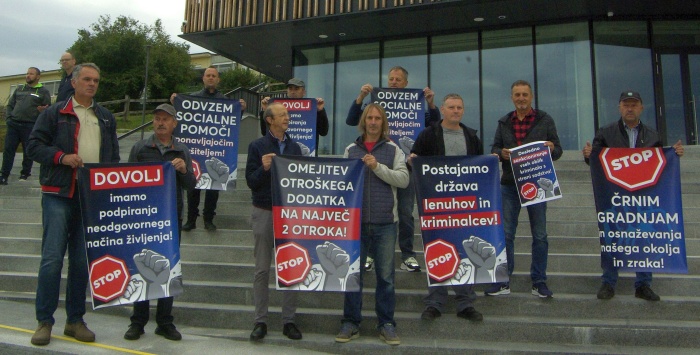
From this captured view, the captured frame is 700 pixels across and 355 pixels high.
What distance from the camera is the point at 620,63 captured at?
1263cm

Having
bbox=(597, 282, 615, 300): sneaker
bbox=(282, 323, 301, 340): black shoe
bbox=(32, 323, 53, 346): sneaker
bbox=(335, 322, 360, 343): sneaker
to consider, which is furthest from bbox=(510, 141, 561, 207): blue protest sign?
bbox=(32, 323, 53, 346): sneaker

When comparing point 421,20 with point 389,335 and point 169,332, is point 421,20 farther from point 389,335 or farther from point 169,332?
point 169,332

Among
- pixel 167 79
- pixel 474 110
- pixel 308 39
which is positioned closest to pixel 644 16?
pixel 474 110

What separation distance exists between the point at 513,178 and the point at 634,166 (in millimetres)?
1046

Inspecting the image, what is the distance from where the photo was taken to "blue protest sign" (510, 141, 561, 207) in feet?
16.4

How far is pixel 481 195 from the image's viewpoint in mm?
4715

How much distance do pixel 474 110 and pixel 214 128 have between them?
7939 mm

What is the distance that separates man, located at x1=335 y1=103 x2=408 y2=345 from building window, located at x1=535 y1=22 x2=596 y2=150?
29.6ft

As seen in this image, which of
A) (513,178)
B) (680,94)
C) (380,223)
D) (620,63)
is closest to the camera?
(380,223)

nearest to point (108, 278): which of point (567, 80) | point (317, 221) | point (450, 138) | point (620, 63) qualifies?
point (317, 221)

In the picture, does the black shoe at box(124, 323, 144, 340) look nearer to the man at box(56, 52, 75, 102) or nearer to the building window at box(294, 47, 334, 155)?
the man at box(56, 52, 75, 102)

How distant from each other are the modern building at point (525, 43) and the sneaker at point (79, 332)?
31.2 feet

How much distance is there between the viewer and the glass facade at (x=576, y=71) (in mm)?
12461

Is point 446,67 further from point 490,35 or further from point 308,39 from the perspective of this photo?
point 308,39
